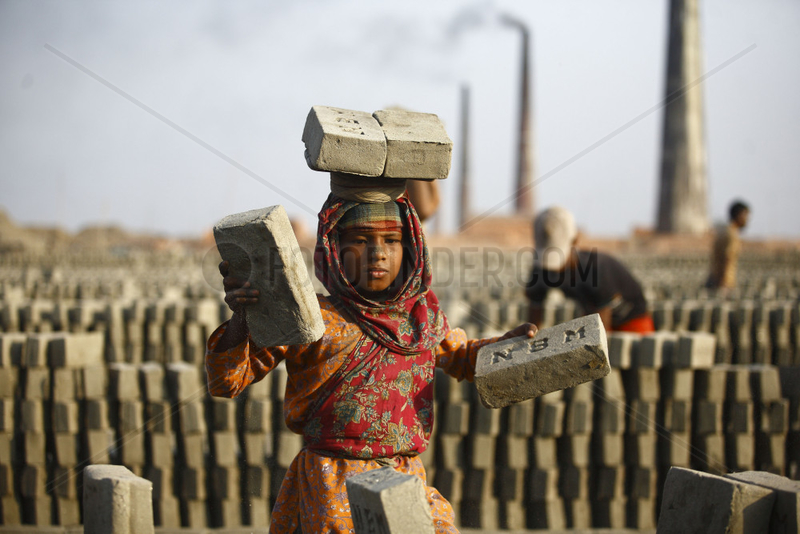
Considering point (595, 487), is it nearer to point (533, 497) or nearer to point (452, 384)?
point (533, 497)

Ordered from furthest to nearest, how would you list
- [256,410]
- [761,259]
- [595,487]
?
[761,259] → [595,487] → [256,410]

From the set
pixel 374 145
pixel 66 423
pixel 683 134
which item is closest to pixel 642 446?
pixel 374 145

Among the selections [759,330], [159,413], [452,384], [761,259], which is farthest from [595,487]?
[761,259]

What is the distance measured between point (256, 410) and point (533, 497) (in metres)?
1.75

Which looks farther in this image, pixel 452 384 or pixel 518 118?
pixel 518 118

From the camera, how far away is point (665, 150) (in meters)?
31.9

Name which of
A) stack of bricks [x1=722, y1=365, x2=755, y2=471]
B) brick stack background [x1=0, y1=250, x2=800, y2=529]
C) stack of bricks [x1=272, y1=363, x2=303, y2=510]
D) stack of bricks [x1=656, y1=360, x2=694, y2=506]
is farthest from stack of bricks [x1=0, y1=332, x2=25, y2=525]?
stack of bricks [x1=722, y1=365, x2=755, y2=471]

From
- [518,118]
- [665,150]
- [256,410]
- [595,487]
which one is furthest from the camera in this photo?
[518,118]

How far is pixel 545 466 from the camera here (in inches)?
164

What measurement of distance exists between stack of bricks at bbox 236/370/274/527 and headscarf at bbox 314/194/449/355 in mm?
2038

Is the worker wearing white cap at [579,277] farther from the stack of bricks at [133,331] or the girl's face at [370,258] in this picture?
the stack of bricks at [133,331]

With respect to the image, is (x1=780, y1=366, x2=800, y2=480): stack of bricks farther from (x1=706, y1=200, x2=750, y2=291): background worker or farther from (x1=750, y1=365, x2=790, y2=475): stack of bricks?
(x1=706, y1=200, x2=750, y2=291): background worker

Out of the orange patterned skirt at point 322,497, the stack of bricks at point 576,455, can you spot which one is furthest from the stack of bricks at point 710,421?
the orange patterned skirt at point 322,497

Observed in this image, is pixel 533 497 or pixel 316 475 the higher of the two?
pixel 316 475
